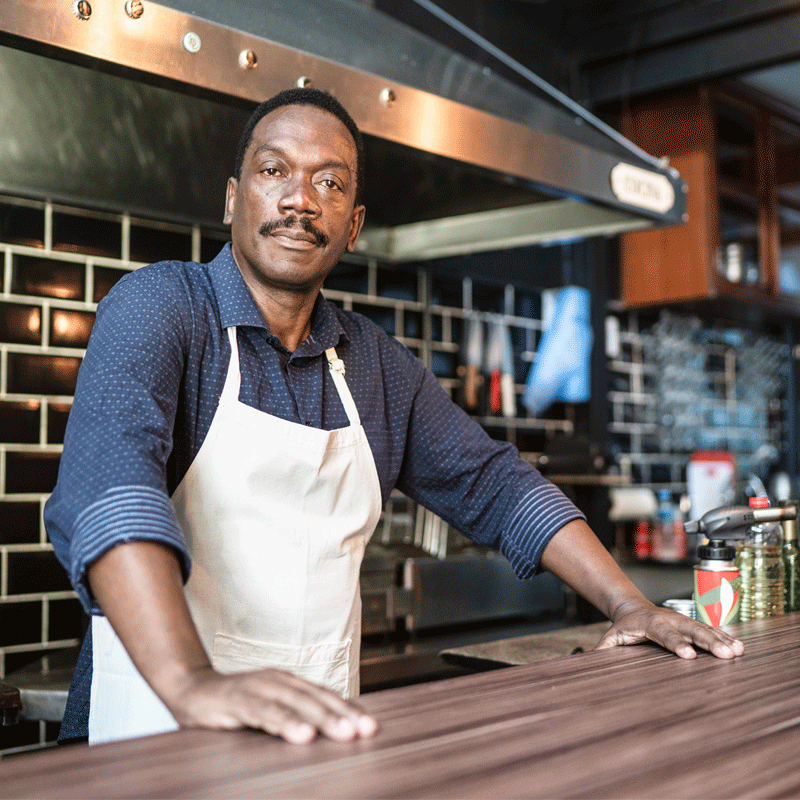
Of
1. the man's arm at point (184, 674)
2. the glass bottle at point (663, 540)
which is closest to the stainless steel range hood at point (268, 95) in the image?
the man's arm at point (184, 674)

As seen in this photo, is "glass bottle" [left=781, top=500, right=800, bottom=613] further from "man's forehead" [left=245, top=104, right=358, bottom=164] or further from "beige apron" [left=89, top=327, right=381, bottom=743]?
"man's forehead" [left=245, top=104, right=358, bottom=164]

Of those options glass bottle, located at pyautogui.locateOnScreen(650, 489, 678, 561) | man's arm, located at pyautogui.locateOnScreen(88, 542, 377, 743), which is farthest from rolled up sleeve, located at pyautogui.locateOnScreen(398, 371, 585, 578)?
glass bottle, located at pyautogui.locateOnScreen(650, 489, 678, 561)

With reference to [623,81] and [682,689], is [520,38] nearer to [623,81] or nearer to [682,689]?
[623,81]

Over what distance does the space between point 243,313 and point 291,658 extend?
0.44 metres

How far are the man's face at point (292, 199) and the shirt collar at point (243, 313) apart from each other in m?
0.03

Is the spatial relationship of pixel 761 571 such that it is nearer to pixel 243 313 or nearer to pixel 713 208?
pixel 243 313

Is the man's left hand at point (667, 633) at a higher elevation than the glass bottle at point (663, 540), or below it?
higher

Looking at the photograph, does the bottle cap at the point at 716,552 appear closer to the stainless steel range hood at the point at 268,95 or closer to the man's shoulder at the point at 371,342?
the man's shoulder at the point at 371,342

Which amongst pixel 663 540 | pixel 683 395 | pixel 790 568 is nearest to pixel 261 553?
pixel 790 568

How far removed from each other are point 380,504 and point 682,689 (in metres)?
0.52

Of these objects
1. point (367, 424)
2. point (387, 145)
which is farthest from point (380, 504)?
point (387, 145)

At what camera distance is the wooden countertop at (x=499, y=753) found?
0.59m

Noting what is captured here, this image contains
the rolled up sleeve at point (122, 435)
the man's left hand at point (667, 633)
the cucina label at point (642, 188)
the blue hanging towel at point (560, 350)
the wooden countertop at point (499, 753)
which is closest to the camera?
the wooden countertop at point (499, 753)

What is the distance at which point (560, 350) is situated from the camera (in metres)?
3.29
